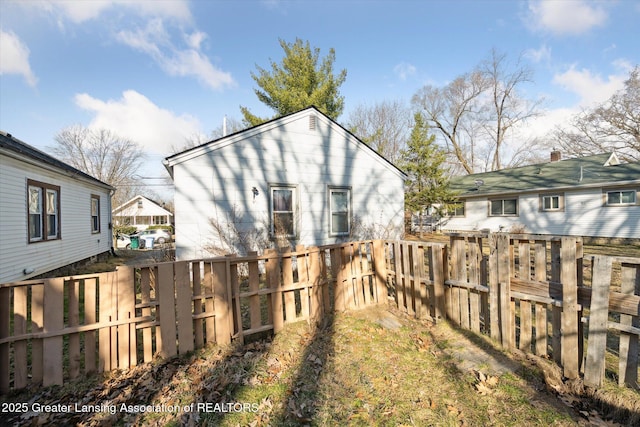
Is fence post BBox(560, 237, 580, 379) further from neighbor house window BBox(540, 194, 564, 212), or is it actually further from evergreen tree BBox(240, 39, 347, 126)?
evergreen tree BBox(240, 39, 347, 126)

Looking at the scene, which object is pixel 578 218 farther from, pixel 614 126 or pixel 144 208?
pixel 144 208

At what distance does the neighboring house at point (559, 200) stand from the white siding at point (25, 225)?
2143 centimetres

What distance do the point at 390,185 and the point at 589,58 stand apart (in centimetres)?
1766

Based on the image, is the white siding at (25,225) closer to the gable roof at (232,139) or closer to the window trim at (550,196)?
the gable roof at (232,139)

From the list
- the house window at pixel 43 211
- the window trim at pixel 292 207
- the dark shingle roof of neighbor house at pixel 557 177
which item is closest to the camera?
the house window at pixel 43 211

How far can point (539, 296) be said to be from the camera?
10.5 ft

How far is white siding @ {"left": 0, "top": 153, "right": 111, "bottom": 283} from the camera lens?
7160 millimetres

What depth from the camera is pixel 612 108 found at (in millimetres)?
23531

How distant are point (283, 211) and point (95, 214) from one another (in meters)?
10.2

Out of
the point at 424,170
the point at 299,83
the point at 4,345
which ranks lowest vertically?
the point at 4,345

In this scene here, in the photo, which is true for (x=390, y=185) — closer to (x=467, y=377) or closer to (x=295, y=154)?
(x=295, y=154)

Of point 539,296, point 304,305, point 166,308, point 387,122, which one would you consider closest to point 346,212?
point 304,305

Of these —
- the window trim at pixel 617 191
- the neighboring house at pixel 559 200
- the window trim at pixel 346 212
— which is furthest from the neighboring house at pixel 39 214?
the window trim at pixel 617 191

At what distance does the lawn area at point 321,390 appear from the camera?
2.44 metres
